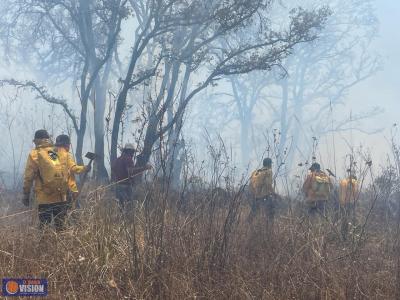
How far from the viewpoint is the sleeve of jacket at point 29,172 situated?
4734 millimetres

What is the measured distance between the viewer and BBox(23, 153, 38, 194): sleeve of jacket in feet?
15.5

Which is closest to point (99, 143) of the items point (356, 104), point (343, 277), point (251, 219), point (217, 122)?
point (251, 219)

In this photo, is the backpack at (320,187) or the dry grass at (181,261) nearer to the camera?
the dry grass at (181,261)

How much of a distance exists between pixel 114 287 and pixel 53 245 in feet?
2.91

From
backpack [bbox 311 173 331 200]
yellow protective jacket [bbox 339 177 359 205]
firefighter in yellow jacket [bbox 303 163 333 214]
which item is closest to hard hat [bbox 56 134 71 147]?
yellow protective jacket [bbox 339 177 359 205]

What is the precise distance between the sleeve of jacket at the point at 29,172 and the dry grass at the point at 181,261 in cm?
68

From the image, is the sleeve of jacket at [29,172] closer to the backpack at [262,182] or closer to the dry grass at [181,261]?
the dry grass at [181,261]

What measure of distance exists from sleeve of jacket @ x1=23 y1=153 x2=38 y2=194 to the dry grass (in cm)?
68

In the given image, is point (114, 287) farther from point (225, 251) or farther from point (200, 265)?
point (225, 251)

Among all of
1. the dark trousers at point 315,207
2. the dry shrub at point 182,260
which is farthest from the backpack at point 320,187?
the dry shrub at point 182,260

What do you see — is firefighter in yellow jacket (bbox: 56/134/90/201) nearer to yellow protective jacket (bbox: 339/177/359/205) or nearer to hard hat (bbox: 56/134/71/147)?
hard hat (bbox: 56/134/71/147)

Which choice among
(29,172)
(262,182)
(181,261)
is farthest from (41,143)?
(262,182)

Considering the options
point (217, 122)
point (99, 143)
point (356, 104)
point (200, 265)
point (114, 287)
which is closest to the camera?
point (114, 287)

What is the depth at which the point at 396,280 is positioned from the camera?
11.1 ft
